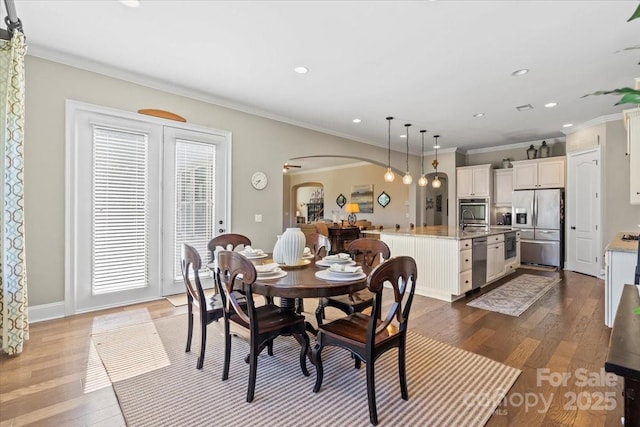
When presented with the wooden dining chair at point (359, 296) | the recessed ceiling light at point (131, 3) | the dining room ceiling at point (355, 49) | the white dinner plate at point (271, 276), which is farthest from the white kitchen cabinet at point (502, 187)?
the recessed ceiling light at point (131, 3)

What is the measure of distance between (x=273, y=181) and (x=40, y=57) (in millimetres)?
3059

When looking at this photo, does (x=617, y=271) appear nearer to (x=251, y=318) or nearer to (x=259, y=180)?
(x=251, y=318)

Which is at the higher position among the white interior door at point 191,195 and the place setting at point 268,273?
the white interior door at point 191,195

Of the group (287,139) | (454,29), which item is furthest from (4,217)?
(454,29)

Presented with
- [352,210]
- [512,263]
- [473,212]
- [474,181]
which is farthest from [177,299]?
[474,181]

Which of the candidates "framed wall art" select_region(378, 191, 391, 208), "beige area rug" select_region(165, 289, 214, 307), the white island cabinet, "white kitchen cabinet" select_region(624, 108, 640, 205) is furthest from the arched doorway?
"white kitchen cabinet" select_region(624, 108, 640, 205)

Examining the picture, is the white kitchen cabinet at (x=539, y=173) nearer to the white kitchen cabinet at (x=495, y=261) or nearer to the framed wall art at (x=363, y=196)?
the white kitchen cabinet at (x=495, y=261)

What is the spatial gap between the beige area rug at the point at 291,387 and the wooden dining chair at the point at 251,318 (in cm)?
16

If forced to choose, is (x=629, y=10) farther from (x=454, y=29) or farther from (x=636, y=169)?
(x=636, y=169)

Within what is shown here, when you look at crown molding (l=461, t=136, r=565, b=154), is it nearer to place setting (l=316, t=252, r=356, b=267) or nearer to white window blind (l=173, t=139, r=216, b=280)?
white window blind (l=173, t=139, r=216, b=280)

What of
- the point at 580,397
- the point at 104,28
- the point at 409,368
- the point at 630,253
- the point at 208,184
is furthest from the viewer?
the point at 208,184

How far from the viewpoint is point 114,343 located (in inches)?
108

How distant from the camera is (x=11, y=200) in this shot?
2545 mm

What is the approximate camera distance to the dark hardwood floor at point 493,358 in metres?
1.83
